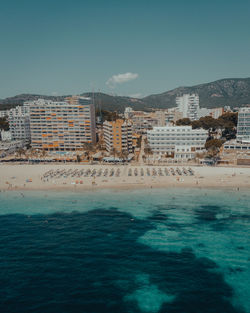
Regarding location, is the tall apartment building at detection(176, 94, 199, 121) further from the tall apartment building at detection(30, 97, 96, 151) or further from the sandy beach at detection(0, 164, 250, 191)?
the sandy beach at detection(0, 164, 250, 191)

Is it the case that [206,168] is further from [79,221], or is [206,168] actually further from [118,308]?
[118,308]

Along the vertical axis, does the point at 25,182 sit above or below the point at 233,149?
below

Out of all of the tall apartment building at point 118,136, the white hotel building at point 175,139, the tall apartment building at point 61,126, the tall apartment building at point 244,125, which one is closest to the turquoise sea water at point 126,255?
the white hotel building at point 175,139

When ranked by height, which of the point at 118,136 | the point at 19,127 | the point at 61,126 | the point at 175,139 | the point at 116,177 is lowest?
the point at 116,177

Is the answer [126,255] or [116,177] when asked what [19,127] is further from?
[126,255]

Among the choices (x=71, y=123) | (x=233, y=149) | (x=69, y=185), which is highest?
(x=71, y=123)

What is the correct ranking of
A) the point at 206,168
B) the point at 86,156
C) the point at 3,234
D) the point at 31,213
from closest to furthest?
the point at 3,234, the point at 31,213, the point at 206,168, the point at 86,156

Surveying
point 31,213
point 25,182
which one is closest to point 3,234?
point 31,213

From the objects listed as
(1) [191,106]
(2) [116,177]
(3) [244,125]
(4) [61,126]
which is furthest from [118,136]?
(1) [191,106]
